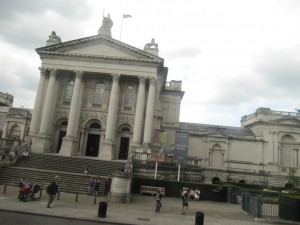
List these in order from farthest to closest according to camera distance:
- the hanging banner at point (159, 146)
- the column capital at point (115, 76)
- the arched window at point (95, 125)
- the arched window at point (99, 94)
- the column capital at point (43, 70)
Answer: the arched window at point (99, 94) < the arched window at point (95, 125) < the column capital at point (43, 70) < the column capital at point (115, 76) < the hanging banner at point (159, 146)

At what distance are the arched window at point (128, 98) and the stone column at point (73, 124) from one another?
668cm

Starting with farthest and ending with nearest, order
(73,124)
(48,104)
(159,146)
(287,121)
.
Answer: (287,121), (48,104), (73,124), (159,146)

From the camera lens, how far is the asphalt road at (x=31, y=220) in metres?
14.7

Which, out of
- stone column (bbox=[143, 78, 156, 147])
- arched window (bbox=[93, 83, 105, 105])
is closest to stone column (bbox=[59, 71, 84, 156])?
arched window (bbox=[93, 83, 105, 105])

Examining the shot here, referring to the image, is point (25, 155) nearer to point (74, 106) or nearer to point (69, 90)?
point (74, 106)

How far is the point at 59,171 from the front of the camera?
33625mm

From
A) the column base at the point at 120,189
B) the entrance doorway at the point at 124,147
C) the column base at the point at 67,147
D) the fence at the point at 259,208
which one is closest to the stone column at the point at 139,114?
the entrance doorway at the point at 124,147

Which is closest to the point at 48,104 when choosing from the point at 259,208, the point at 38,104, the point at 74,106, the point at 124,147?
the point at 38,104

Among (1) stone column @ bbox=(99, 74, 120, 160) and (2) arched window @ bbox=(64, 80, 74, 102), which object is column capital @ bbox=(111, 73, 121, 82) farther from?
(2) arched window @ bbox=(64, 80, 74, 102)

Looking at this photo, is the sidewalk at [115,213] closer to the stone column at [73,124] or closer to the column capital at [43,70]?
the stone column at [73,124]

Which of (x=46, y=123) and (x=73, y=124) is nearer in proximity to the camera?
(x=73, y=124)

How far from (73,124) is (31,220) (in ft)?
91.7

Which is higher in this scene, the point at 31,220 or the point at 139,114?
the point at 139,114

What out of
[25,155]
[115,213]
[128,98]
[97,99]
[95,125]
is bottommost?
[115,213]
